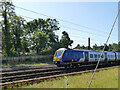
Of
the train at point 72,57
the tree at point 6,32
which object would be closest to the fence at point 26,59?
the tree at point 6,32

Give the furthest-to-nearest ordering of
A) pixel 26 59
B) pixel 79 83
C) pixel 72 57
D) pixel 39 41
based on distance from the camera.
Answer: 1. pixel 39 41
2. pixel 26 59
3. pixel 72 57
4. pixel 79 83

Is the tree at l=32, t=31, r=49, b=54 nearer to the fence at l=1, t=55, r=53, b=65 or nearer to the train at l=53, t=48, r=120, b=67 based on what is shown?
the fence at l=1, t=55, r=53, b=65

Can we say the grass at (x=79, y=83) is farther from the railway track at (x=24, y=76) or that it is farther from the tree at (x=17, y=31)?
the tree at (x=17, y=31)

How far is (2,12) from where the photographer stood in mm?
30250

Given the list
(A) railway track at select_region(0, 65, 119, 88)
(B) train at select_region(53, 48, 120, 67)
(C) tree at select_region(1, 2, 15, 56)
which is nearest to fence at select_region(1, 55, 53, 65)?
(C) tree at select_region(1, 2, 15, 56)

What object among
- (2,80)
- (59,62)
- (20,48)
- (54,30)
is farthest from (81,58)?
(54,30)

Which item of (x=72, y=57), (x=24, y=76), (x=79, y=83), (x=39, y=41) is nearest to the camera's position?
(x=79, y=83)

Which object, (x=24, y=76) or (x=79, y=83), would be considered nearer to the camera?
(x=79, y=83)

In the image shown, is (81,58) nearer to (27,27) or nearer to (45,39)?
(45,39)

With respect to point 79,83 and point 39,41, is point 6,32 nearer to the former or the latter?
point 39,41

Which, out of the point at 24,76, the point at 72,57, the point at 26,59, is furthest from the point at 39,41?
the point at 24,76

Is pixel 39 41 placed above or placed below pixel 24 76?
above

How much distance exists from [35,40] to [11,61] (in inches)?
344

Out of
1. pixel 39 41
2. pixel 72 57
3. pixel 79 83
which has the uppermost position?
pixel 39 41
